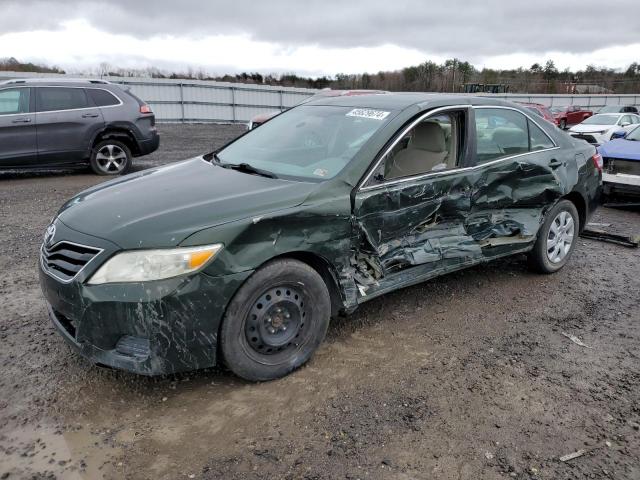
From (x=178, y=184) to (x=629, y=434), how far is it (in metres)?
3.02

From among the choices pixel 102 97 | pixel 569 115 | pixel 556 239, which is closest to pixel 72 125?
pixel 102 97

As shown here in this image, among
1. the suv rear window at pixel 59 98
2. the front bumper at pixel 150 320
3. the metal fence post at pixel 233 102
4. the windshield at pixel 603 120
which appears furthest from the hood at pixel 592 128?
the front bumper at pixel 150 320

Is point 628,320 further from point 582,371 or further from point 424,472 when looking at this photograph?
point 424,472

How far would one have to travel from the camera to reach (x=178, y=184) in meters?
3.44

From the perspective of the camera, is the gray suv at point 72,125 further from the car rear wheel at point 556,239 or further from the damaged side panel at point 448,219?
the car rear wheel at point 556,239

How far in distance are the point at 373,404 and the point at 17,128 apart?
27.2ft

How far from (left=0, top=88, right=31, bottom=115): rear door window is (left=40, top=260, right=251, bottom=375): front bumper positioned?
286 inches

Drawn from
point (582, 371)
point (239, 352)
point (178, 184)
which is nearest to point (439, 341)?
point (582, 371)

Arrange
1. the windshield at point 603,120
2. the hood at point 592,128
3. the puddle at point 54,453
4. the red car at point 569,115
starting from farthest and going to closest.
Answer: the red car at point 569,115 → the windshield at point 603,120 → the hood at point 592,128 → the puddle at point 54,453

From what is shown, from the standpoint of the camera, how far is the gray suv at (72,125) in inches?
342

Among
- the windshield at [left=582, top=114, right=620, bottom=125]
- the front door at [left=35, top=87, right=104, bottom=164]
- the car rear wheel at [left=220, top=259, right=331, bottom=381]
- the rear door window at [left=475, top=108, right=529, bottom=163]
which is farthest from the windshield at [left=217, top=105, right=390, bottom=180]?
the windshield at [left=582, top=114, right=620, bottom=125]

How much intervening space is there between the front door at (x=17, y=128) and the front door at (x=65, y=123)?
12 cm

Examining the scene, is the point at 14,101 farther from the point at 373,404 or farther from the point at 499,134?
the point at 373,404

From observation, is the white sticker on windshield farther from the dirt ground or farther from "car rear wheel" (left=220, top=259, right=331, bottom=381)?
the dirt ground
